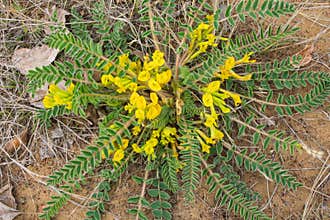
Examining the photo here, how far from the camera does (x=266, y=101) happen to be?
8.21ft

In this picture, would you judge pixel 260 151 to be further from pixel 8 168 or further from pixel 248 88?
pixel 8 168

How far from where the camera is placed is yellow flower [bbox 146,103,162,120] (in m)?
2.23

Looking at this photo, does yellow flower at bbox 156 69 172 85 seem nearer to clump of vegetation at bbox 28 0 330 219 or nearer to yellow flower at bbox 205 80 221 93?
clump of vegetation at bbox 28 0 330 219

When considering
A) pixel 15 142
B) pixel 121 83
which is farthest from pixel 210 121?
pixel 15 142

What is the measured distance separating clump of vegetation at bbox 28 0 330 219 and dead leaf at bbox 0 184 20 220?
0.33m

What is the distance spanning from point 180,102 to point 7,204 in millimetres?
1209

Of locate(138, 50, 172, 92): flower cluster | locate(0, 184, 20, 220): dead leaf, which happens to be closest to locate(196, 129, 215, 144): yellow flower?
locate(138, 50, 172, 92): flower cluster

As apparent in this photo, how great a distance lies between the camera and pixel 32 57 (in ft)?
9.25

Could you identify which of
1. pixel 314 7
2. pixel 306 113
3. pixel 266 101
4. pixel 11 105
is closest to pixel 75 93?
pixel 11 105

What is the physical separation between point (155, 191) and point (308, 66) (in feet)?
3.78

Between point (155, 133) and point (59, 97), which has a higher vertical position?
point (59, 97)

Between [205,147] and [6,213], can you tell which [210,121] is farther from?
[6,213]

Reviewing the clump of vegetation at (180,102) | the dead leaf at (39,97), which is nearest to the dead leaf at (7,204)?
the clump of vegetation at (180,102)

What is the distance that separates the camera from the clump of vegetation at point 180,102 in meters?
2.17
